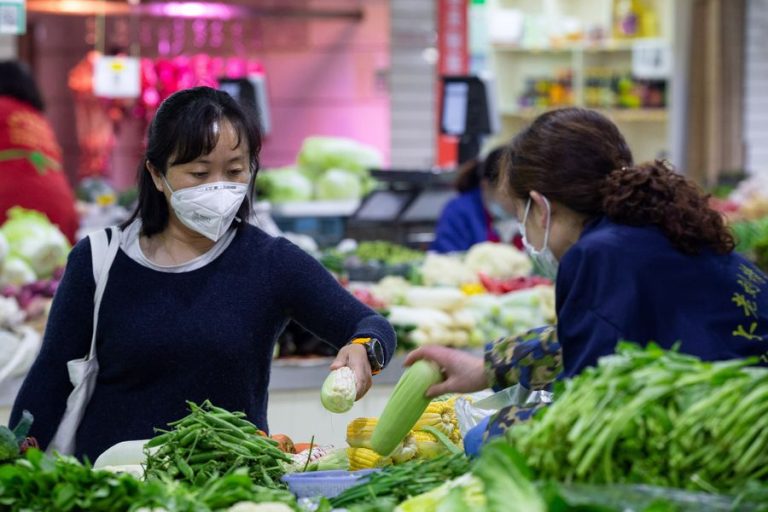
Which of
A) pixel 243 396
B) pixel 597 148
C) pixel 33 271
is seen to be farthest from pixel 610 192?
pixel 33 271

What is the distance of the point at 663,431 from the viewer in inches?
84.7

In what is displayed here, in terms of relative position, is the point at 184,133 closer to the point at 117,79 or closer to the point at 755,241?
the point at 755,241

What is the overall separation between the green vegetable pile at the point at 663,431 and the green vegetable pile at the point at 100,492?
623 mm

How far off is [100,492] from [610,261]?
3.60 feet

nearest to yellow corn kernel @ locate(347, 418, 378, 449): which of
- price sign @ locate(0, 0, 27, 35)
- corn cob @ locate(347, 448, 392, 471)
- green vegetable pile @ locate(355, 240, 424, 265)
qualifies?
corn cob @ locate(347, 448, 392, 471)

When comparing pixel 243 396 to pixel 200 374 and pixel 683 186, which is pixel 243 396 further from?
pixel 683 186

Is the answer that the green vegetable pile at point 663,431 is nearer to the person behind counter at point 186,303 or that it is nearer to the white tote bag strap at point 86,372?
the person behind counter at point 186,303

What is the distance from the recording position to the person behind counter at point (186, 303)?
334 cm

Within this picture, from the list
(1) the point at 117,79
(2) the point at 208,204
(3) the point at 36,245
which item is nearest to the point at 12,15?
(3) the point at 36,245

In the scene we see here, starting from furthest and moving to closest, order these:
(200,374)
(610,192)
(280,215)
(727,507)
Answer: (280,215) → (200,374) → (610,192) → (727,507)

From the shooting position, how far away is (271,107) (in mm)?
14539

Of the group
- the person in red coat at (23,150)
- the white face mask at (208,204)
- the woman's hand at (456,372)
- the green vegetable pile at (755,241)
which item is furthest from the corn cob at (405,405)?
the green vegetable pile at (755,241)

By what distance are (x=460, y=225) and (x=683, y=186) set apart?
517 cm

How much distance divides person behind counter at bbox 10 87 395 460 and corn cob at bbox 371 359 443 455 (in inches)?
17.1
